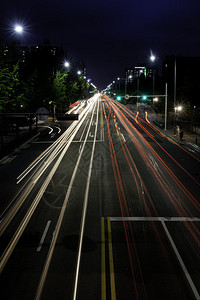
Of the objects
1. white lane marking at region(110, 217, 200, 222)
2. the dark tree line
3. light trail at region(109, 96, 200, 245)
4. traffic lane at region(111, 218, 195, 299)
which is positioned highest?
the dark tree line

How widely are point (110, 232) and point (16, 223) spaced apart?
442 cm

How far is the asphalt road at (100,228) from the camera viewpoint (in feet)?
25.7

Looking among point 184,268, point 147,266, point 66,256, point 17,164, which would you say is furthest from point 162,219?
point 17,164

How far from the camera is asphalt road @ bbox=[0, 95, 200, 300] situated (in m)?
7.84

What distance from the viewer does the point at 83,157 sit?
23.9 metres

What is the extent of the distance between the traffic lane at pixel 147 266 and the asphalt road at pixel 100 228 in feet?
0.10

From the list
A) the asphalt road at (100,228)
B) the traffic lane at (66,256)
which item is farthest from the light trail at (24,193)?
the traffic lane at (66,256)

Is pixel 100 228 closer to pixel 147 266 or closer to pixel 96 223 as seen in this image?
pixel 96 223

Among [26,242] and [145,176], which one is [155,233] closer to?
[26,242]

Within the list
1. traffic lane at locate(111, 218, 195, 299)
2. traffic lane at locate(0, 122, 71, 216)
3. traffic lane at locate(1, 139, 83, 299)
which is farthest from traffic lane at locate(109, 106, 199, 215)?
traffic lane at locate(0, 122, 71, 216)

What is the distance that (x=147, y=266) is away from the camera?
28.3 feet

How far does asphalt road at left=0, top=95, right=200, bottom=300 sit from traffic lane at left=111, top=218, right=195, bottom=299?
0.03 metres

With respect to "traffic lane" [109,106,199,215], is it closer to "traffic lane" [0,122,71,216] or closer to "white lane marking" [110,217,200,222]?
"white lane marking" [110,217,200,222]

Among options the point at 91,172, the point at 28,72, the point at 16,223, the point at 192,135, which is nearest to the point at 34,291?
the point at 16,223
